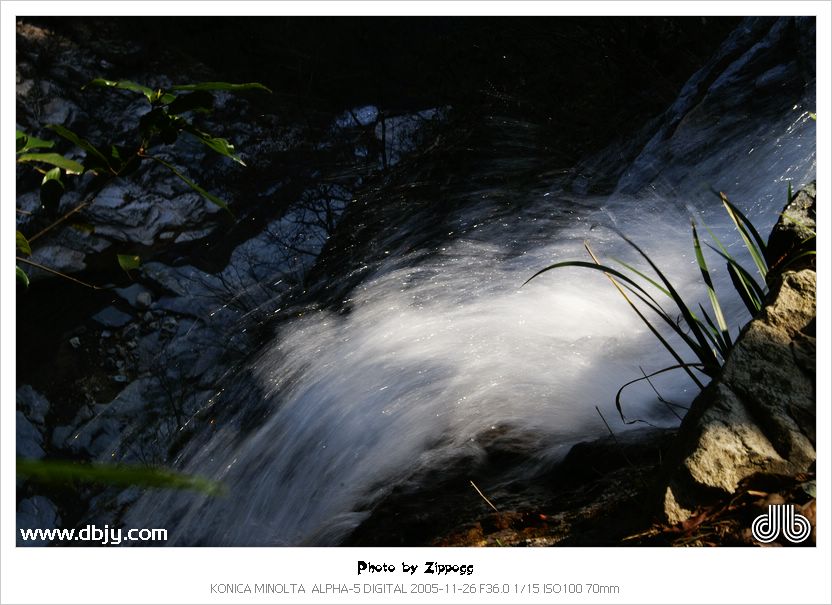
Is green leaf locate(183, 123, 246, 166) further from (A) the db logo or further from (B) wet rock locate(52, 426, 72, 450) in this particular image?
(B) wet rock locate(52, 426, 72, 450)

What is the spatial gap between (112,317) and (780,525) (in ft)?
9.25

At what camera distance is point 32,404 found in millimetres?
2998

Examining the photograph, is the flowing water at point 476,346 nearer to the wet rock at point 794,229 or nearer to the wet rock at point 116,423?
the wet rock at point 116,423

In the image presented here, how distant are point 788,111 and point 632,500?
2145 millimetres

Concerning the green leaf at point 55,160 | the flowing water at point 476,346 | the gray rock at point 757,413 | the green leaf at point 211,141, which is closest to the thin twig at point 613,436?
the flowing water at point 476,346

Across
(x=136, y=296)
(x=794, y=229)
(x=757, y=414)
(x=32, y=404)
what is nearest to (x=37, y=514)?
(x=32, y=404)

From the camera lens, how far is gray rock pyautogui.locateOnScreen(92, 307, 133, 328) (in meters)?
3.20

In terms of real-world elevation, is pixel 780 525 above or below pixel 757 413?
below

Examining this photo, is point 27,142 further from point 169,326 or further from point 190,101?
point 169,326

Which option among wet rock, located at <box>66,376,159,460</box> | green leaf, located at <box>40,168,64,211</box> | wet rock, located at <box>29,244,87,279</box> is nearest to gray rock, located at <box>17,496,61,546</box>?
wet rock, located at <box>66,376,159,460</box>

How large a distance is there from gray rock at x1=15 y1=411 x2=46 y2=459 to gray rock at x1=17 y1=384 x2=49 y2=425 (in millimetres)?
34

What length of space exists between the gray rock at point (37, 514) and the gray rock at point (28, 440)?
29 cm

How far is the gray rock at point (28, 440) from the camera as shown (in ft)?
9.34

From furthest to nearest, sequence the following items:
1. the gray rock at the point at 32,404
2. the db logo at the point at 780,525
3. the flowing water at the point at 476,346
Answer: the gray rock at the point at 32,404
the flowing water at the point at 476,346
the db logo at the point at 780,525
